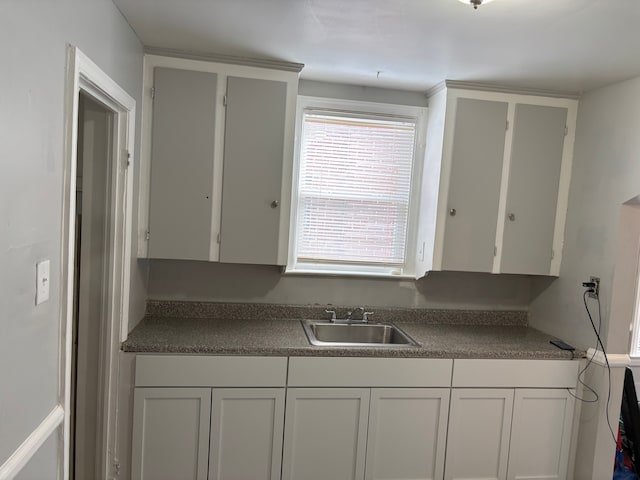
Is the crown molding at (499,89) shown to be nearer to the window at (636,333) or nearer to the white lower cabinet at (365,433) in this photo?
the window at (636,333)

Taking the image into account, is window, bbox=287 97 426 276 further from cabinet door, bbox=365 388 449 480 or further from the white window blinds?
cabinet door, bbox=365 388 449 480

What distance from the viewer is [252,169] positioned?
2.54m

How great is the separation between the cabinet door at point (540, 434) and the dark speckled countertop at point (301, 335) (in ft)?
0.79

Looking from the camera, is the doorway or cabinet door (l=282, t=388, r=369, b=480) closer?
the doorway

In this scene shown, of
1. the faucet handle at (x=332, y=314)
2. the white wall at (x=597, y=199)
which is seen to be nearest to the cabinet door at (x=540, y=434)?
the white wall at (x=597, y=199)

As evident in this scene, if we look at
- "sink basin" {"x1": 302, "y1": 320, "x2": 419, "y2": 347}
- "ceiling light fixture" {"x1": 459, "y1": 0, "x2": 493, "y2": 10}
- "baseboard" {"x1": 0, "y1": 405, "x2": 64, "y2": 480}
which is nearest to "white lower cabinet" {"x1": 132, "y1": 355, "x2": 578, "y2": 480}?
"sink basin" {"x1": 302, "y1": 320, "x2": 419, "y2": 347}

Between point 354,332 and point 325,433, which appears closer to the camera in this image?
point 325,433

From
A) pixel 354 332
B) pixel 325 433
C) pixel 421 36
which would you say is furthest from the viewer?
pixel 354 332

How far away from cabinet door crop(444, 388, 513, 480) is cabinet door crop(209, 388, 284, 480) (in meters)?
0.95

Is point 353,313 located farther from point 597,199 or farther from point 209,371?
point 597,199

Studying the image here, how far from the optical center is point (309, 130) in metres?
2.93

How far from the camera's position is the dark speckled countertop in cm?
232

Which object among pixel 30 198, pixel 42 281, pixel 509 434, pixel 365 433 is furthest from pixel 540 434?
pixel 30 198

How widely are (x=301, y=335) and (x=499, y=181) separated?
4.87ft
